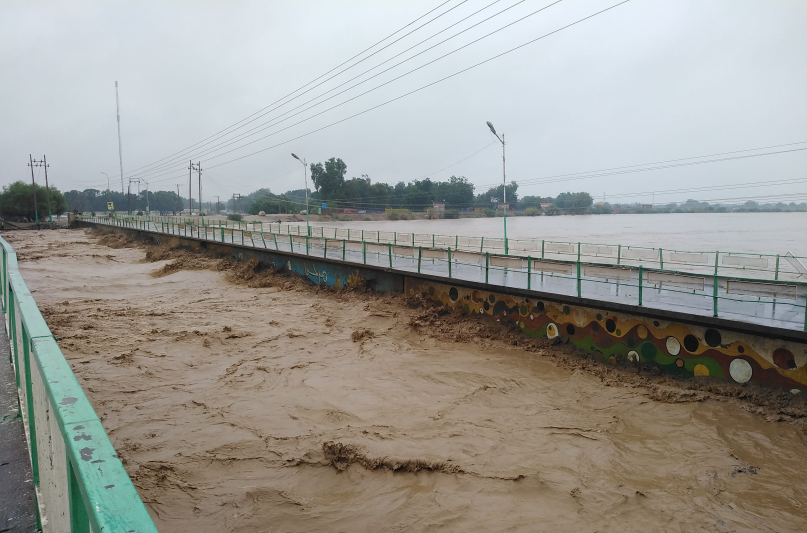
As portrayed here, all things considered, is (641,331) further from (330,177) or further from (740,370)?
(330,177)

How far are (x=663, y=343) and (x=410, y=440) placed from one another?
6.09 m

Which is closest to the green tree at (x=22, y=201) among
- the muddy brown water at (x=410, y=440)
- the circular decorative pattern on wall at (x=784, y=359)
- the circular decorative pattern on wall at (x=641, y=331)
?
the muddy brown water at (x=410, y=440)

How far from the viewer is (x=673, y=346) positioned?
35.6ft

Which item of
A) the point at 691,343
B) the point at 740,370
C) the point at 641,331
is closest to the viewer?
the point at 740,370

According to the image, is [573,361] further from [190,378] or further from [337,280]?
[337,280]

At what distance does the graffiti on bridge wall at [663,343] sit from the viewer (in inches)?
372

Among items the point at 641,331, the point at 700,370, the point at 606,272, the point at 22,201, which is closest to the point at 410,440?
the point at 641,331

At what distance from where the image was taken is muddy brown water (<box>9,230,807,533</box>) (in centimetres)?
670

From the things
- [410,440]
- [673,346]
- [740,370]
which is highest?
[673,346]

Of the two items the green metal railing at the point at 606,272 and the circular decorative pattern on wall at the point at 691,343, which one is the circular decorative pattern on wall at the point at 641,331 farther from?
the circular decorative pattern on wall at the point at 691,343

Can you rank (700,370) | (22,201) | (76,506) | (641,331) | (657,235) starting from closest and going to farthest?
(76,506), (700,370), (641,331), (657,235), (22,201)

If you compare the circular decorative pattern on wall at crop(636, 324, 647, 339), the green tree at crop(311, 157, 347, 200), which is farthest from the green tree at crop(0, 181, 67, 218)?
the circular decorative pattern on wall at crop(636, 324, 647, 339)

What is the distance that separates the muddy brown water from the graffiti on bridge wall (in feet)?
2.82

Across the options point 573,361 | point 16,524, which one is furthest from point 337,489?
point 573,361
